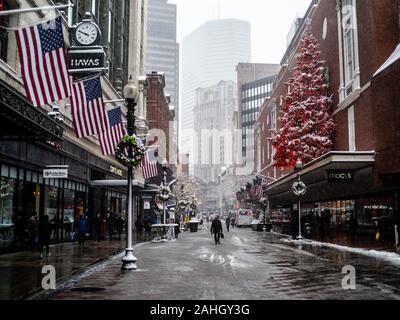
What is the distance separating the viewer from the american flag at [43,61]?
13320 mm

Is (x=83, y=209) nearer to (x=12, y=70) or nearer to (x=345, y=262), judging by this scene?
(x=12, y=70)

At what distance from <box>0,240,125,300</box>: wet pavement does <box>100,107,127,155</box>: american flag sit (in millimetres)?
5058

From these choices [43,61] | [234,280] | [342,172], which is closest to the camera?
[234,280]

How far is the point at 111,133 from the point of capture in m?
24.5

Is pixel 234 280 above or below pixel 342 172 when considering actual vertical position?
below

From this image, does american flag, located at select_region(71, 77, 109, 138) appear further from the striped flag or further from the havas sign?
the striped flag

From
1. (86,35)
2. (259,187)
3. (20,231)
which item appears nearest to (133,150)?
(86,35)

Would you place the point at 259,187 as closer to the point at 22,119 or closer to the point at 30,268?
the point at 30,268

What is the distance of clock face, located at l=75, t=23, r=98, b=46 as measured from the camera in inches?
887

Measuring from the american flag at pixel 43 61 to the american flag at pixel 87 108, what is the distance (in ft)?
18.7

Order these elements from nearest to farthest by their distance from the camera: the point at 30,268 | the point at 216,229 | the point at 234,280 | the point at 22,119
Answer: the point at 234,280, the point at 22,119, the point at 30,268, the point at 216,229

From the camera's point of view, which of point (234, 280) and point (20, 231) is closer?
point (234, 280)

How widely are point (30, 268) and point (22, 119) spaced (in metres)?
4.79
